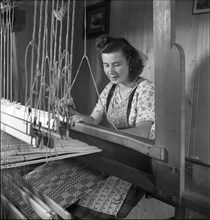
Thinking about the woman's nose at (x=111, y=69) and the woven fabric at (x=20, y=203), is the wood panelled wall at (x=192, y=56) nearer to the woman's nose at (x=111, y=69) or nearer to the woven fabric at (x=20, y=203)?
the woman's nose at (x=111, y=69)

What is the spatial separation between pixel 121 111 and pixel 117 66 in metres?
0.26

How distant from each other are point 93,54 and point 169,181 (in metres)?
2.21

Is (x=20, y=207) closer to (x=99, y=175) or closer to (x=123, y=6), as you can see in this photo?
(x=99, y=175)

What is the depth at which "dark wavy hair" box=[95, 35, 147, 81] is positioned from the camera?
1650mm

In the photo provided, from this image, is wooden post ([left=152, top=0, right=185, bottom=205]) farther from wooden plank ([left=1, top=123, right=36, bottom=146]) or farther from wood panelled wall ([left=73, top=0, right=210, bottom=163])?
wood panelled wall ([left=73, top=0, right=210, bottom=163])

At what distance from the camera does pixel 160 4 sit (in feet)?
2.49

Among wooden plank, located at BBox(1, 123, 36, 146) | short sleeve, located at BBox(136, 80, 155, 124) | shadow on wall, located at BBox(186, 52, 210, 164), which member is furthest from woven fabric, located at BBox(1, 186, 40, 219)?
shadow on wall, located at BBox(186, 52, 210, 164)

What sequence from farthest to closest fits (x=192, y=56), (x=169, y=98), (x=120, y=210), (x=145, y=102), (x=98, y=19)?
(x=98, y=19) → (x=192, y=56) → (x=145, y=102) → (x=120, y=210) → (x=169, y=98)

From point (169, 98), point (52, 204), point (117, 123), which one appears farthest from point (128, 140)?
point (117, 123)

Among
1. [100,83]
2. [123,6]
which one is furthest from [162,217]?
[123,6]

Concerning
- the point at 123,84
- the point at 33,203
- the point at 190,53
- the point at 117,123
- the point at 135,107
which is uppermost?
the point at 190,53

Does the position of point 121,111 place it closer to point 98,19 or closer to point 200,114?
point 200,114

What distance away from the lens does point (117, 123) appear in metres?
1.70

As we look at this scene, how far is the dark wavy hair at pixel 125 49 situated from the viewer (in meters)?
1.65
